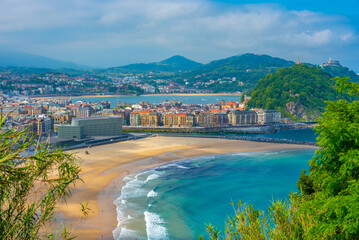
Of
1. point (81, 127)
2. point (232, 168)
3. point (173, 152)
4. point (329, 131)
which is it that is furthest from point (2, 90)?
point (329, 131)

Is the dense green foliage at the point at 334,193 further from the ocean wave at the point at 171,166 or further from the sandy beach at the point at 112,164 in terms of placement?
the ocean wave at the point at 171,166

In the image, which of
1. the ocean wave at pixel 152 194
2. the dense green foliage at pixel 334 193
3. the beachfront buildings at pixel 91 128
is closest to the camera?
the dense green foliage at pixel 334 193

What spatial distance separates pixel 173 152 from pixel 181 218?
54.2 ft

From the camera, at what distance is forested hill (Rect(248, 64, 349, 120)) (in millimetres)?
71312

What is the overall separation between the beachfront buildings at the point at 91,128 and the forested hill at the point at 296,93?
41.5m

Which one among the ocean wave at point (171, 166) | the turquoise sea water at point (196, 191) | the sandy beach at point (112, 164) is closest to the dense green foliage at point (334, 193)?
the sandy beach at point (112, 164)

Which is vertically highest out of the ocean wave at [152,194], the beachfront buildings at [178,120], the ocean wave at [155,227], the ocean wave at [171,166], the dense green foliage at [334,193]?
the dense green foliage at [334,193]

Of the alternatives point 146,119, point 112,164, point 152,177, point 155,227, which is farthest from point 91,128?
point 155,227

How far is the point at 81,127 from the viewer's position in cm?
3569

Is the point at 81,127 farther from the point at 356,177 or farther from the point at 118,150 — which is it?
the point at 356,177

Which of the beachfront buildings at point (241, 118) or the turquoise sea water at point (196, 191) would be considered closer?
the turquoise sea water at point (196, 191)

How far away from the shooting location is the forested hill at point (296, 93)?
7131 centimetres

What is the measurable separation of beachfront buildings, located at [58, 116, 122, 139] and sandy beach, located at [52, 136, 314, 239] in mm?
3487

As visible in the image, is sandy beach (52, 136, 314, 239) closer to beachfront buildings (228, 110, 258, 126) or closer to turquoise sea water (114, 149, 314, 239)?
turquoise sea water (114, 149, 314, 239)
